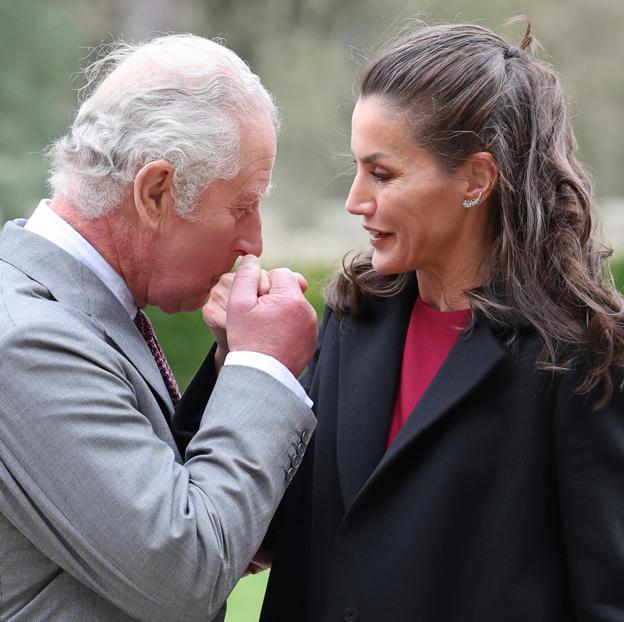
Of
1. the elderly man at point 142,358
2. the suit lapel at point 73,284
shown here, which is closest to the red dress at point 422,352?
the elderly man at point 142,358

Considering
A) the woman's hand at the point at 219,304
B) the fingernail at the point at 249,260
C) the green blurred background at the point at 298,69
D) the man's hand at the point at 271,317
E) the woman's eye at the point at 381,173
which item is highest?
the woman's eye at the point at 381,173

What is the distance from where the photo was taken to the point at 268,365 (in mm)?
2246

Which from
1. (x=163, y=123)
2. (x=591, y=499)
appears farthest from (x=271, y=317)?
(x=591, y=499)

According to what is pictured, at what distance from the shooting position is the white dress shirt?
88.5 inches

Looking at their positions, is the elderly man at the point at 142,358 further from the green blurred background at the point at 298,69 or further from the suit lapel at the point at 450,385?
the green blurred background at the point at 298,69

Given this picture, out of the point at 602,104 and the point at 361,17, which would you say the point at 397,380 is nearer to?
the point at 361,17

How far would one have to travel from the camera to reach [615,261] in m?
10.2

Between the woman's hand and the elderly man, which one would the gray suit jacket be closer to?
the elderly man

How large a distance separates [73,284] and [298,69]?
47.1 feet

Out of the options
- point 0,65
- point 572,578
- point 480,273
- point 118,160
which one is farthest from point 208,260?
point 0,65

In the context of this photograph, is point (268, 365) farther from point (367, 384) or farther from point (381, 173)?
point (381, 173)

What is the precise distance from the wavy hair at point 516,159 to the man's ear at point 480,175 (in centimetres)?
1

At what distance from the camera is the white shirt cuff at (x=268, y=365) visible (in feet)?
7.34

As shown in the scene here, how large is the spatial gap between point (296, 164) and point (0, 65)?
23.9 feet
